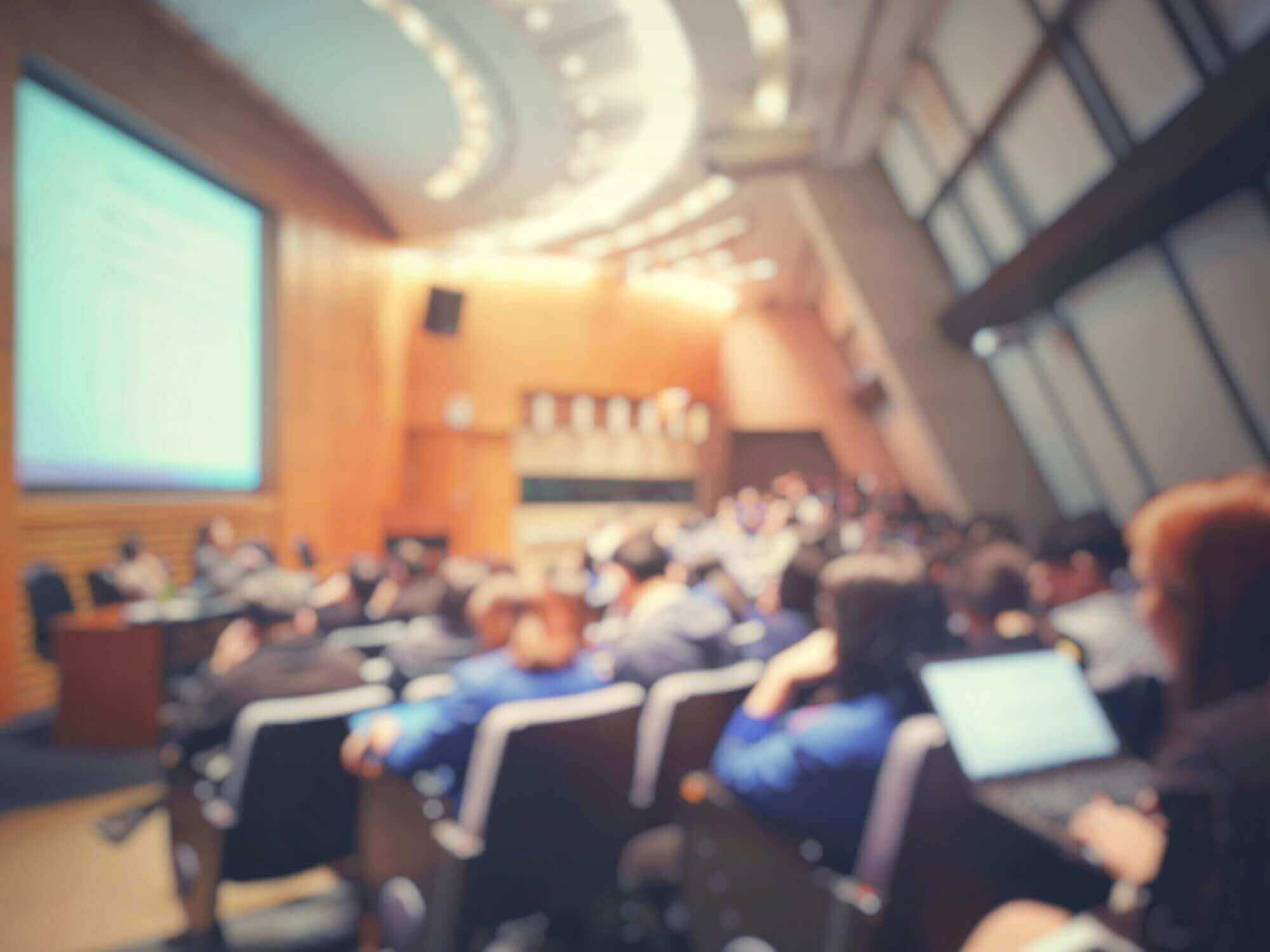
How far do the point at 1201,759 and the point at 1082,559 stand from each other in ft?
7.94

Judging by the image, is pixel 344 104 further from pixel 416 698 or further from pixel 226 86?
pixel 416 698

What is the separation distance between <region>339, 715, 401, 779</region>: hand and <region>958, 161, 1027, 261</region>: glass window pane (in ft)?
22.7

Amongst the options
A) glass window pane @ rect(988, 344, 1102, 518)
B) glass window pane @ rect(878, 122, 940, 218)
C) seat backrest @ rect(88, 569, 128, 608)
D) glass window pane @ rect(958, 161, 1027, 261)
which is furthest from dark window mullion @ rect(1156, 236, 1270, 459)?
seat backrest @ rect(88, 569, 128, 608)

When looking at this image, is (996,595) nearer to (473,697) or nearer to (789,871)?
(789,871)

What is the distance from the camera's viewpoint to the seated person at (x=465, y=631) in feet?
8.10

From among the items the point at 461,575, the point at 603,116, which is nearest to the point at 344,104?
the point at 603,116

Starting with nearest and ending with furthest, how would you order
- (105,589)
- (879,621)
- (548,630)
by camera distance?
(879,621)
(548,630)
(105,589)

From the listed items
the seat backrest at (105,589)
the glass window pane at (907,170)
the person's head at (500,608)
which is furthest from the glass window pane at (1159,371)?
the seat backrest at (105,589)

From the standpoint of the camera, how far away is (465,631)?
11.8 feet

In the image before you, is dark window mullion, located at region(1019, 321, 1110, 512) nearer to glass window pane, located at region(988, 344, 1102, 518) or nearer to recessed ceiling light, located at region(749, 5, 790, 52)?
glass window pane, located at region(988, 344, 1102, 518)

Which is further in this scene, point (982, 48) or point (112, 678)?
point (982, 48)

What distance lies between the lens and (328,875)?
286cm

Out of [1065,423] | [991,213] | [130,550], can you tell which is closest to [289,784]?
[130,550]

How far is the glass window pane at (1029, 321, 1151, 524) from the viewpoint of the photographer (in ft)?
26.0
